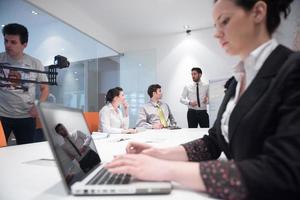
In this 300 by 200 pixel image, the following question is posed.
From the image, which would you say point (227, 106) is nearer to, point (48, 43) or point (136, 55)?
point (48, 43)

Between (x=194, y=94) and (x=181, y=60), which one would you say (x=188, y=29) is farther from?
(x=194, y=94)

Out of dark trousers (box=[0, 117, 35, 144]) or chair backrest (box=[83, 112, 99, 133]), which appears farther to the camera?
chair backrest (box=[83, 112, 99, 133])

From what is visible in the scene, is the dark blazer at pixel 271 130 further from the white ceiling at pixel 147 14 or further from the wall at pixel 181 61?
the wall at pixel 181 61

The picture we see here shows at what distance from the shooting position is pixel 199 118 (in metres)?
4.48

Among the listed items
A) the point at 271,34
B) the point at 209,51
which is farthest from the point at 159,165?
the point at 209,51

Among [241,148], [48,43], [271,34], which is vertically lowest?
[241,148]

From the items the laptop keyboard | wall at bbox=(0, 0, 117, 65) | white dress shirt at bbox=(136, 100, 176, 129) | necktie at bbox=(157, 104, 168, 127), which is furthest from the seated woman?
the laptop keyboard

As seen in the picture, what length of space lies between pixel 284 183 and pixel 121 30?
17.3ft

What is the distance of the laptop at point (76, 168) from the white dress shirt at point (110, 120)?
1863mm

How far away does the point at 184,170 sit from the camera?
495mm

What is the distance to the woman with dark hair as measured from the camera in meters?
0.43

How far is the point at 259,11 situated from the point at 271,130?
1.01 ft

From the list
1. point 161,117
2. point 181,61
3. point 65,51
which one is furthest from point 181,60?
point 65,51

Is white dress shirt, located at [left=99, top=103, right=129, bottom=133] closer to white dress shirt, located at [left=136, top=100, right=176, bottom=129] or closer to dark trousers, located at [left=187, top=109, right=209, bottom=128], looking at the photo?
white dress shirt, located at [left=136, top=100, right=176, bottom=129]
